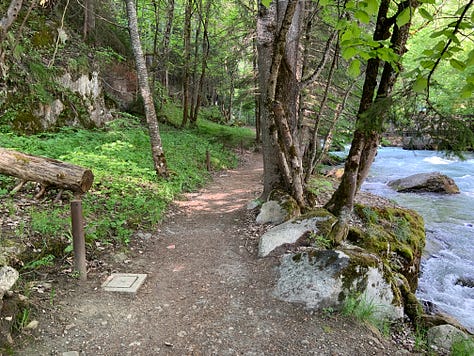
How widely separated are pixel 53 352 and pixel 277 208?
4694 millimetres

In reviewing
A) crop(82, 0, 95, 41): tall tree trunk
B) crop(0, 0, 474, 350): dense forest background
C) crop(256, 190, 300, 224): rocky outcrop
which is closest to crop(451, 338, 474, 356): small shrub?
crop(0, 0, 474, 350): dense forest background

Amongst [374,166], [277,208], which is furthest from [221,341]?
[374,166]

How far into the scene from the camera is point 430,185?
1387 cm

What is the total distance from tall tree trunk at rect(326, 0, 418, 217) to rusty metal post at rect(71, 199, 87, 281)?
375cm

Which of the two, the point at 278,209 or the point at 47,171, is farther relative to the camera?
the point at 278,209

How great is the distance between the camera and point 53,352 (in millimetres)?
3207

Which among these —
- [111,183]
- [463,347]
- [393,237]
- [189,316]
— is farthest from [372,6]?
[111,183]

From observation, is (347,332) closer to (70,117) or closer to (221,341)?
(221,341)

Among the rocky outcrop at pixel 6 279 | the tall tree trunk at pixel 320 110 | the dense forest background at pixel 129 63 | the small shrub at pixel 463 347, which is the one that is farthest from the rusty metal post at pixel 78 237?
the tall tree trunk at pixel 320 110

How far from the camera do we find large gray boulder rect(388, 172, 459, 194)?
1379 centimetres

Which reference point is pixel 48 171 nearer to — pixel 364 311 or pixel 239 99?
pixel 364 311

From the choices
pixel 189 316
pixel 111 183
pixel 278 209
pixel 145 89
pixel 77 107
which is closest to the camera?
pixel 189 316

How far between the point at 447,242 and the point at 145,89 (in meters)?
9.13

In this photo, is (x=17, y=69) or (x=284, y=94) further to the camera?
(x=17, y=69)
